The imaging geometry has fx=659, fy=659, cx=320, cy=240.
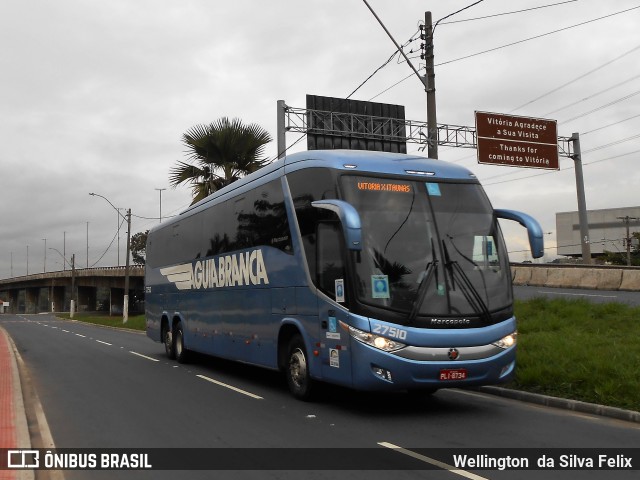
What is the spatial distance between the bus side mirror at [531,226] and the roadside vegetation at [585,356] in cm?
224

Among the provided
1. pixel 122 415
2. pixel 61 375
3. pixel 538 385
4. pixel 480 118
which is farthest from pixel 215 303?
pixel 480 118

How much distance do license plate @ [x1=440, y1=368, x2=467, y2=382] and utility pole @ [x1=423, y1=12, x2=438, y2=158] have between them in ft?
28.6

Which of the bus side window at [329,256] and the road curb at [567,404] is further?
the bus side window at [329,256]

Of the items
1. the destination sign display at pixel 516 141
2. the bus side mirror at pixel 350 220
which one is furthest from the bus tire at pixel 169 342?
the destination sign display at pixel 516 141

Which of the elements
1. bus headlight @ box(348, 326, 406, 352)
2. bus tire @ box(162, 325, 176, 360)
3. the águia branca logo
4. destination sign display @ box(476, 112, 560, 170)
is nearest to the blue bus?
bus headlight @ box(348, 326, 406, 352)

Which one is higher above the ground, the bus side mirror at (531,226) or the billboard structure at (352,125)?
the billboard structure at (352,125)

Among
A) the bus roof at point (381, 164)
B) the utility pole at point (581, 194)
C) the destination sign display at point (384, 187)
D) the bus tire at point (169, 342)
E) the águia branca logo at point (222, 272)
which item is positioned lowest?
the bus tire at point (169, 342)

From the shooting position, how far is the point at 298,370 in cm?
1054

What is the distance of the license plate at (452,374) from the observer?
28.7 ft

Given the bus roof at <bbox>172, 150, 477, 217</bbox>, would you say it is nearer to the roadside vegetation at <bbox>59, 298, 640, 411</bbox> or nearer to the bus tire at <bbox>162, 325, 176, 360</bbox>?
the roadside vegetation at <bbox>59, 298, 640, 411</bbox>

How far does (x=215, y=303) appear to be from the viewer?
14.6 meters

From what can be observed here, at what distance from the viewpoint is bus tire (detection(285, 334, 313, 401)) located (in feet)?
33.8

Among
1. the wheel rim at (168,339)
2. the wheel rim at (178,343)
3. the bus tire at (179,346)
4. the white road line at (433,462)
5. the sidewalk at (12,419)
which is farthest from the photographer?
the wheel rim at (168,339)

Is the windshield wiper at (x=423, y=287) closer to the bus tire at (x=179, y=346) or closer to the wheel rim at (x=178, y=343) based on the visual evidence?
the bus tire at (x=179, y=346)
